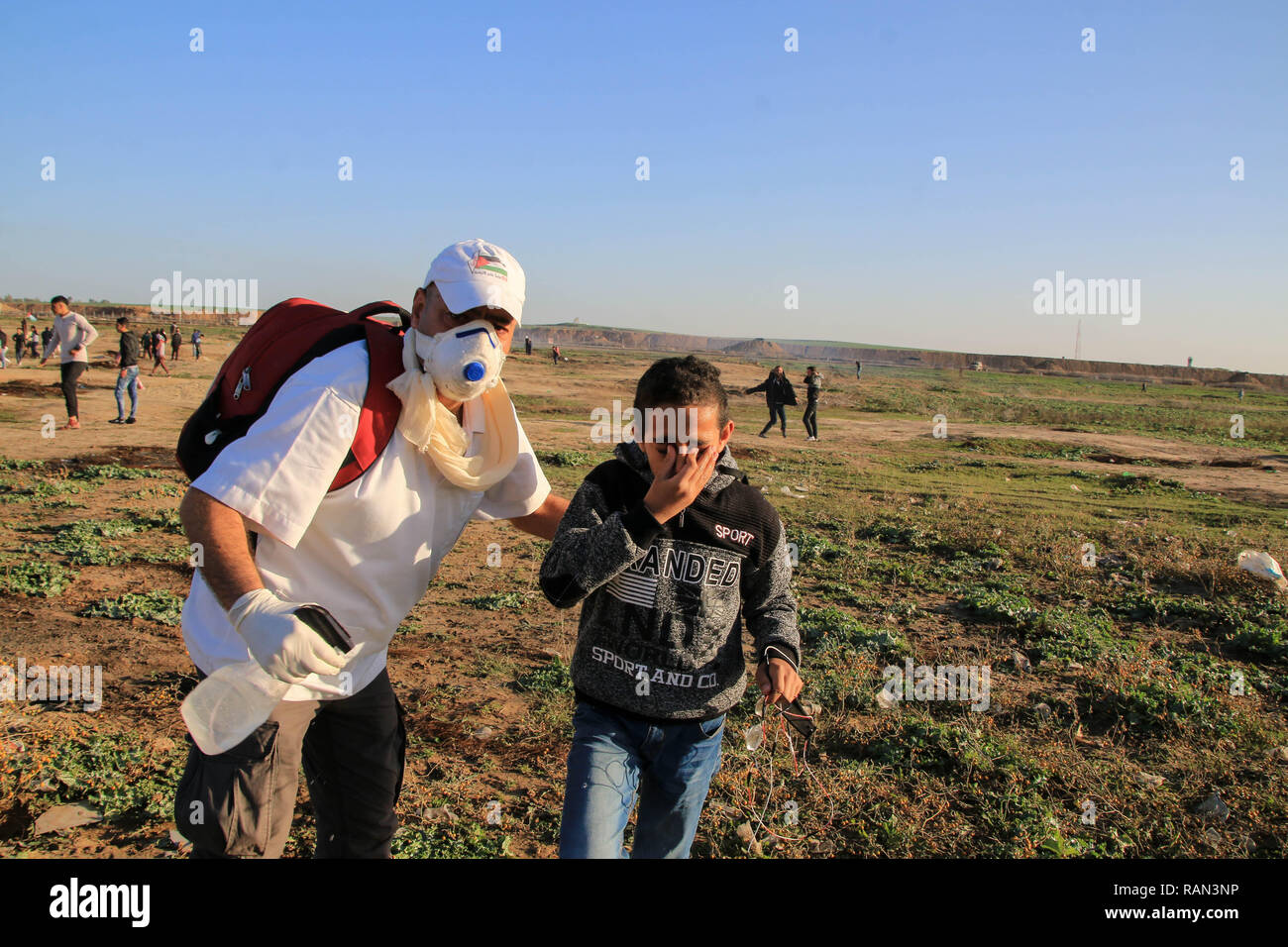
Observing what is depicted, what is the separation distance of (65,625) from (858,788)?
5166mm

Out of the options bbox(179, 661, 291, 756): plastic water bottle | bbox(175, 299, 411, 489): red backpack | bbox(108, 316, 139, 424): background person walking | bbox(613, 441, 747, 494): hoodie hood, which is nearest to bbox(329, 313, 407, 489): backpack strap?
bbox(175, 299, 411, 489): red backpack

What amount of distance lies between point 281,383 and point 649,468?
104cm

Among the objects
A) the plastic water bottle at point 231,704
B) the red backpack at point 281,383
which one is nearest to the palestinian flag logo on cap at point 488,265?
the red backpack at point 281,383

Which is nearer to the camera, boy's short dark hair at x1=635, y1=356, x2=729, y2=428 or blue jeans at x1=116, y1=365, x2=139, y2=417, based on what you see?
boy's short dark hair at x1=635, y1=356, x2=729, y2=428

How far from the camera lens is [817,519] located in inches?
415

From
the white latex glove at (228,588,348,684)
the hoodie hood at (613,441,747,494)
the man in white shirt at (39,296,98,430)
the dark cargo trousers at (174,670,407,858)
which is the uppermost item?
the man in white shirt at (39,296,98,430)

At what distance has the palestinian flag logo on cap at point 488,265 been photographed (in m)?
2.36

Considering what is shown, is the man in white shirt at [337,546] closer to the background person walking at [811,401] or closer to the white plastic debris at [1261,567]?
the white plastic debris at [1261,567]

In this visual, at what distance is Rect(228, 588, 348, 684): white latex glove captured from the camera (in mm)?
1891

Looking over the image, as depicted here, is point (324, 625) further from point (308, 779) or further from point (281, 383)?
point (308, 779)

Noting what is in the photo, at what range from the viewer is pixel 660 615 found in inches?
97.0

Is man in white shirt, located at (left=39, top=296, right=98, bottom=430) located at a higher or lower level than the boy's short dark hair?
higher

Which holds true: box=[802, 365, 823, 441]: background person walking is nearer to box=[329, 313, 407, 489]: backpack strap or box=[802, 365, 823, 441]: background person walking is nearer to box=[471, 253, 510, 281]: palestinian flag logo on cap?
box=[471, 253, 510, 281]: palestinian flag logo on cap

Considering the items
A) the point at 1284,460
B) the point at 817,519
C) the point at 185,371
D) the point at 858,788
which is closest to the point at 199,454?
the point at 858,788
